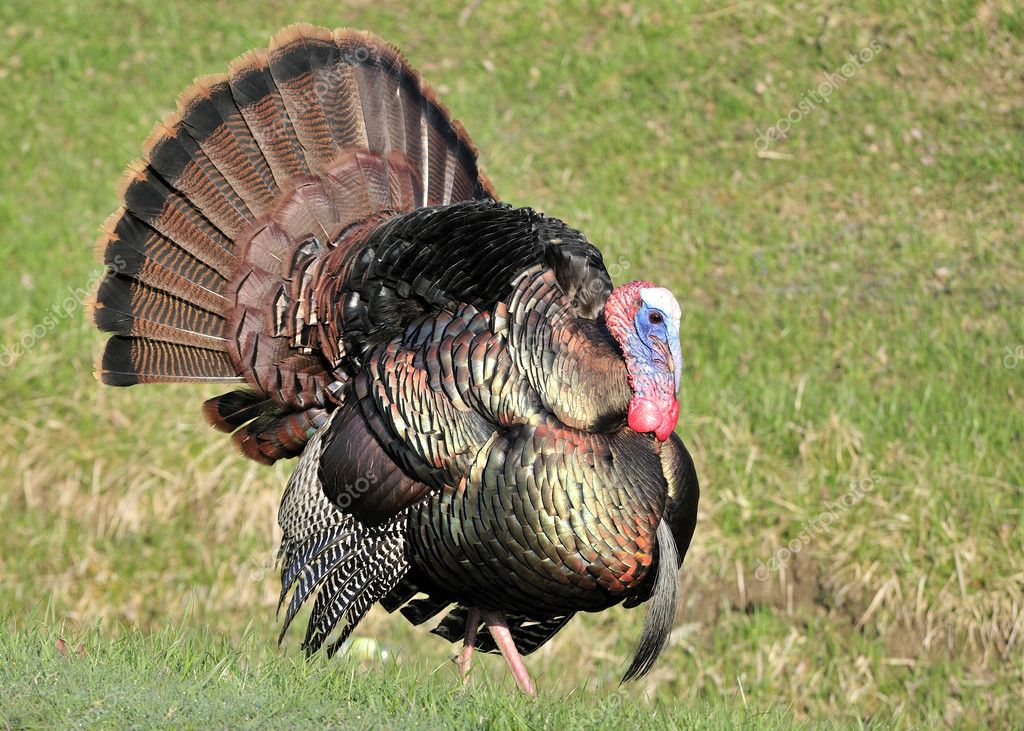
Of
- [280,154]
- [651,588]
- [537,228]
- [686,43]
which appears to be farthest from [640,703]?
[686,43]

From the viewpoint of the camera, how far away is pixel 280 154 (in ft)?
16.0

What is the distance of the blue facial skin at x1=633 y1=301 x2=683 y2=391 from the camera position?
3.85 metres

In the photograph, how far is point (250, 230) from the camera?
484 cm

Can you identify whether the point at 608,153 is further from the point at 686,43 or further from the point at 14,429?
the point at 14,429

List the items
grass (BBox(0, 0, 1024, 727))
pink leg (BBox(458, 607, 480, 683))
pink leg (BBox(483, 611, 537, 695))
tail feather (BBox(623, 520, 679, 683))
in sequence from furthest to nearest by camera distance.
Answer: grass (BBox(0, 0, 1024, 727)), pink leg (BBox(458, 607, 480, 683)), pink leg (BBox(483, 611, 537, 695)), tail feather (BBox(623, 520, 679, 683))

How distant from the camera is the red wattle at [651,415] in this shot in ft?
12.6

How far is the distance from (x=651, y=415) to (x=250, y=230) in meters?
1.91

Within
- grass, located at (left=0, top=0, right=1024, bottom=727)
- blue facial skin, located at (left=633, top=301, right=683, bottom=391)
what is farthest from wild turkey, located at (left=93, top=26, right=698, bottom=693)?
grass, located at (left=0, top=0, right=1024, bottom=727)

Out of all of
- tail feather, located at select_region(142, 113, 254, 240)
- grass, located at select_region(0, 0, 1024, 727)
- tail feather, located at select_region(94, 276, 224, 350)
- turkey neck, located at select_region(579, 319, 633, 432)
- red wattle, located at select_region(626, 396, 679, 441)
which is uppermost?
tail feather, located at select_region(142, 113, 254, 240)

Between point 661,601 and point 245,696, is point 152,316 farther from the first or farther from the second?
point 661,601

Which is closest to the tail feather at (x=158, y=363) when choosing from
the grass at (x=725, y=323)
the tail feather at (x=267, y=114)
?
the tail feather at (x=267, y=114)

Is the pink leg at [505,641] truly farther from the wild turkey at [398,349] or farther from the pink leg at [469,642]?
the pink leg at [469,642]

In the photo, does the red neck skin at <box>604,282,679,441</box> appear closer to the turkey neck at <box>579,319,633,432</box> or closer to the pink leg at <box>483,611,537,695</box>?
the turkey neck at <box>579,319,633,432</box>

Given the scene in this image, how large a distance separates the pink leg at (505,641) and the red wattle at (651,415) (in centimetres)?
110
